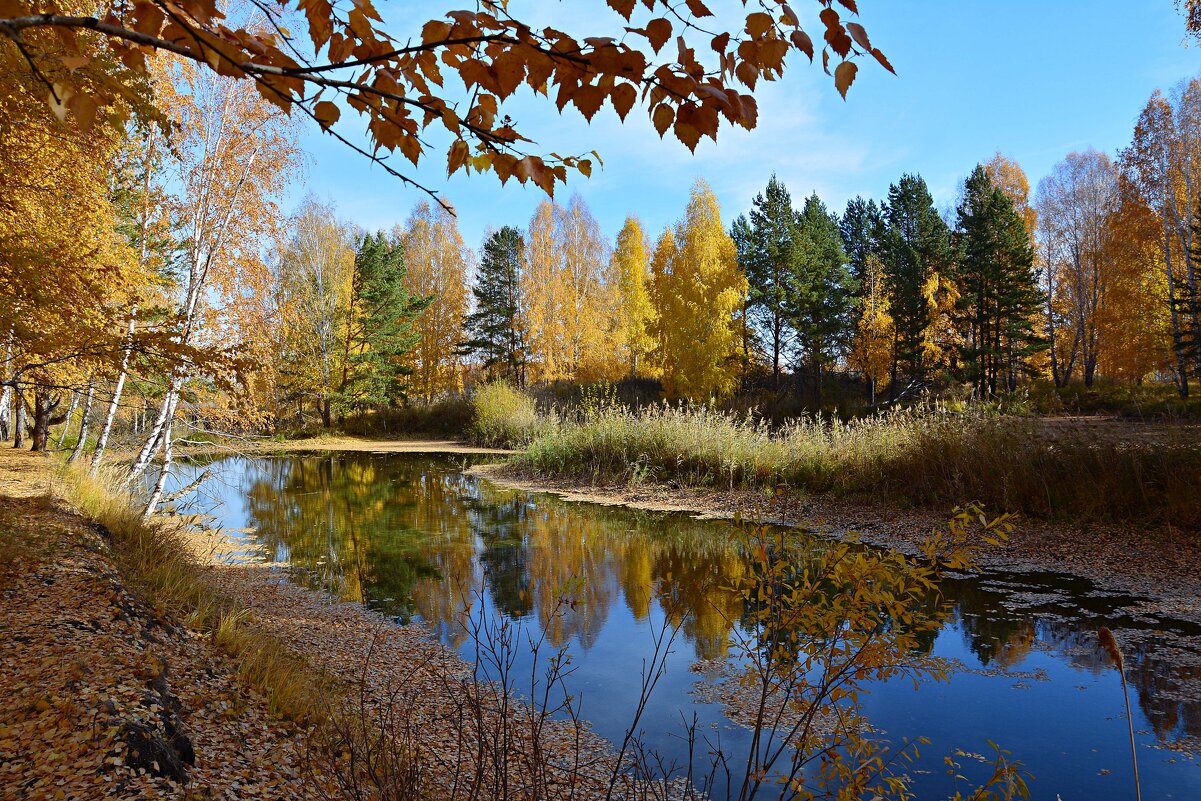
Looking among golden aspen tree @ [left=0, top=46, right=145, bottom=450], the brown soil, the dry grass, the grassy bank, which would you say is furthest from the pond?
golden aspen tree @ [left=0, top=46, right=145, bottom=450]

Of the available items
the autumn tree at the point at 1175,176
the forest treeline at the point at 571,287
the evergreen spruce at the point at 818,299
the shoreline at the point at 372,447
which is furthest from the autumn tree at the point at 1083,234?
the shoreline at the point at 372,447

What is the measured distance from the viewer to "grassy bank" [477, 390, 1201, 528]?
25.8 feet

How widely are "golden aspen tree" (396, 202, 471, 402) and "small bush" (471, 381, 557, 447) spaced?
1189 cm

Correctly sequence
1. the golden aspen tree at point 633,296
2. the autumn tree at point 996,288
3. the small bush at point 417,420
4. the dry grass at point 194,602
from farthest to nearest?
the golden aspen tree at point 633,296 < the small bush at point 417,420 < the autumn tree at point 996,288 < the dry grass at point 194,602

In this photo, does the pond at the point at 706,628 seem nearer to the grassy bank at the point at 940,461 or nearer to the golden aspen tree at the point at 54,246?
the grassy bank at the point at 940,461

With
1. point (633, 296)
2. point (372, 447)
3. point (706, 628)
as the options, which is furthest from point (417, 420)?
point (706, 628)

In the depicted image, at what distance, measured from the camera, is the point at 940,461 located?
9.55m

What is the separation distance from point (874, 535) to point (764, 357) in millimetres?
22993

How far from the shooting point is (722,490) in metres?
12.1

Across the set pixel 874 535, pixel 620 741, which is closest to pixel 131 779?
pixel 620 741

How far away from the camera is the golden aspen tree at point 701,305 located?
78.0ft

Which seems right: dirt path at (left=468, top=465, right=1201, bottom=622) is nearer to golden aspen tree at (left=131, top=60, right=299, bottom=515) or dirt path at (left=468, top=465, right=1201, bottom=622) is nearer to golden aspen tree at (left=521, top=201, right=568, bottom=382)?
golden aspen tree at (left=131, top=60, right=299, bottom=515)

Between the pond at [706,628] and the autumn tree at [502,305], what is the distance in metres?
23.8

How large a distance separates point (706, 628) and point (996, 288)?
2693 cm
